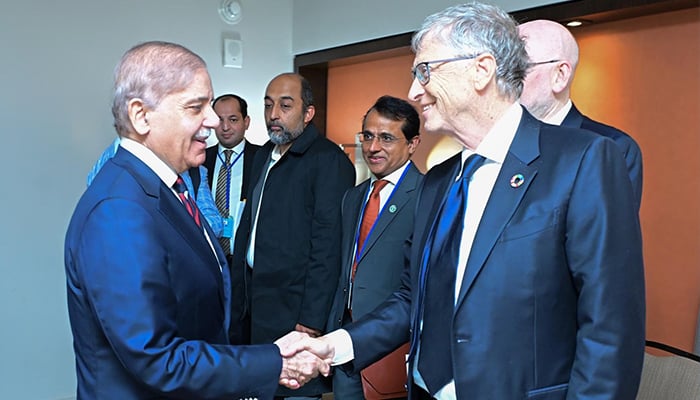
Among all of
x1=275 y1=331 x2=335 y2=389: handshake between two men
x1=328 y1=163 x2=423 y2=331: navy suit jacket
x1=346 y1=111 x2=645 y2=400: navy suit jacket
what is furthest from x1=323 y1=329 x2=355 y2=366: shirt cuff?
x1=328 y1=163 x2=423 y2=331: navy suit jacket

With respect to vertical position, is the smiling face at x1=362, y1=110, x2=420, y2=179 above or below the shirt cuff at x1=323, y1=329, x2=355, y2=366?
above

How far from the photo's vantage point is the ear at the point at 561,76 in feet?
7.18

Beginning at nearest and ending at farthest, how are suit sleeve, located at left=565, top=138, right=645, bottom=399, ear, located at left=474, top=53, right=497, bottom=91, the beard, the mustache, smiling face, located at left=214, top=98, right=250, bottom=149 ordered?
suit sleeve, located at left=565, top=138, right=645, bottom=399, ear, located at left=474, top=53, right=497, bottom=91, the mustache, the beard, smiling face, located at left=214, top=98, right=250, bottom=149

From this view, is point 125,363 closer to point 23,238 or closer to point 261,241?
point 261,241

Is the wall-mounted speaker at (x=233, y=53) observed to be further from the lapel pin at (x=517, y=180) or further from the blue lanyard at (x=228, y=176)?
the lapel pin at (x=517, y=180)

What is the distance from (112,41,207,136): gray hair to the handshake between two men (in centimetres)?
64

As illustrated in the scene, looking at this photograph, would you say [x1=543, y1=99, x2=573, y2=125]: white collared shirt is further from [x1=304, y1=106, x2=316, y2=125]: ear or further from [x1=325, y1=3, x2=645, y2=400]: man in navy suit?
[x1=304, y1=106, x2=316, y2=125]: ear

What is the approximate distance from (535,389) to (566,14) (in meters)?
2.28

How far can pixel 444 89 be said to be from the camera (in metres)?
1.63

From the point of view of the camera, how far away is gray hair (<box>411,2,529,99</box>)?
1.58 m

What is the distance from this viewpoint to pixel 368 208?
289 cm

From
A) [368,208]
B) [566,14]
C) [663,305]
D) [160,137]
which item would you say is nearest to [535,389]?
[160,137]

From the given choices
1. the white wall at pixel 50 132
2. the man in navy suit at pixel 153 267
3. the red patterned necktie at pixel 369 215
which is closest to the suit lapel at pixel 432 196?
the man in navy suit at pixel 153 267

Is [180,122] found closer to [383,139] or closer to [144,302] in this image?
[144,302]
